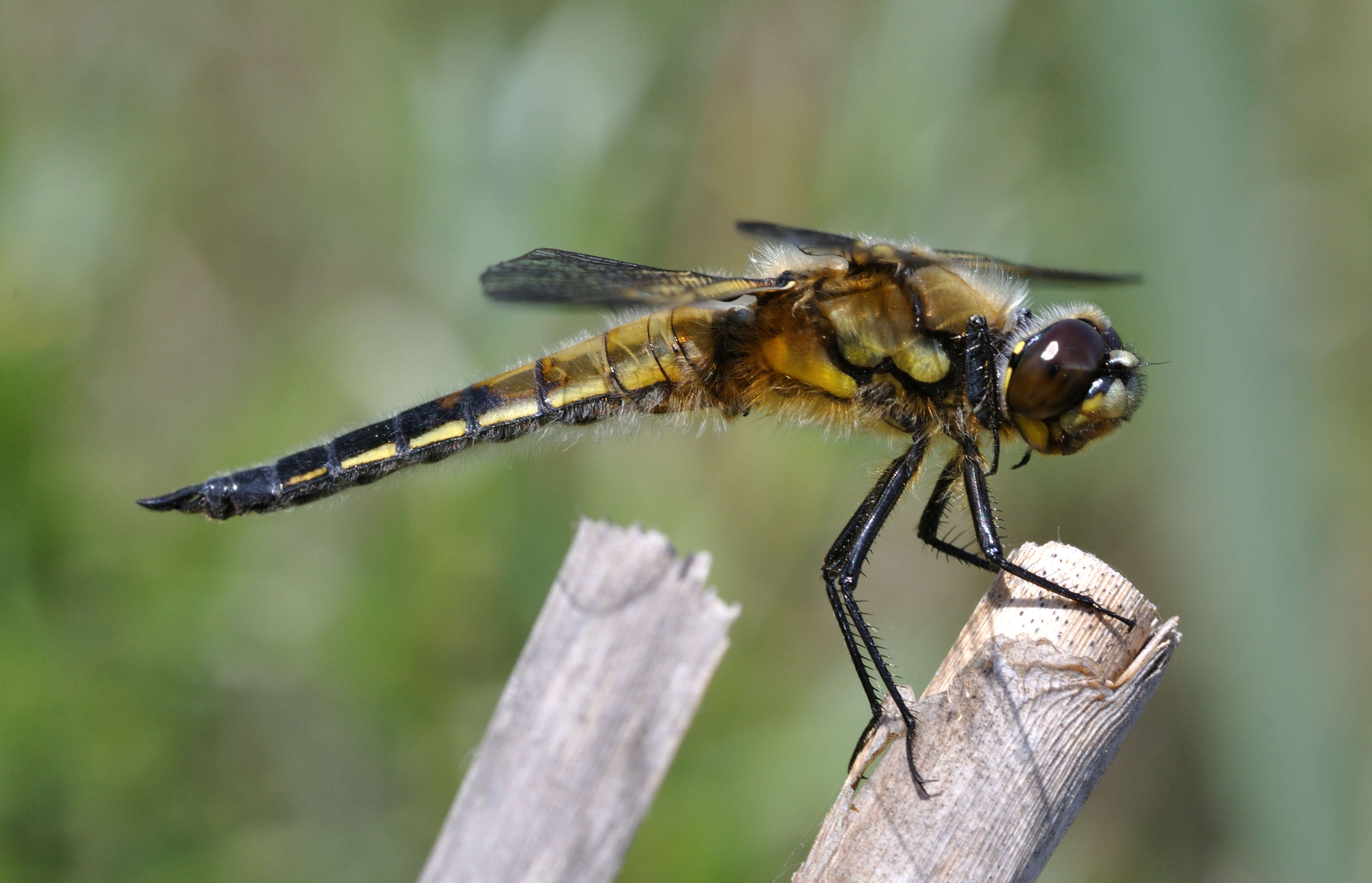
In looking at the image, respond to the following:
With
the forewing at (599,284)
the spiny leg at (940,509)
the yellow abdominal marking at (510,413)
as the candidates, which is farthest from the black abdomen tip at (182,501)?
the spiny leg at (940,509)

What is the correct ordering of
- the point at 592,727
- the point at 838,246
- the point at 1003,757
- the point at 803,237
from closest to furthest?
the point at 592,727 < the point at 1003,757 < the point at 803,237 < the point at 838,246

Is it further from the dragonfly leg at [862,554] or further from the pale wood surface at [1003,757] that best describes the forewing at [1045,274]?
the pale wood surface at [1003,757]

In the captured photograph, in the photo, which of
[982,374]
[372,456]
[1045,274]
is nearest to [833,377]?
[982,374]

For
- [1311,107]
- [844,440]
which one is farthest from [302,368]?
[1311,107]

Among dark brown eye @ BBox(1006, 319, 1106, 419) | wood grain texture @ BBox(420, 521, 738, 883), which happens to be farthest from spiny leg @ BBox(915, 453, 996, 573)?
wood grain texture @ BBox(420, 521, 738, 883)

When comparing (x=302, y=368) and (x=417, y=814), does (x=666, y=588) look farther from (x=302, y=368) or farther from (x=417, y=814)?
(x=302, y=368)

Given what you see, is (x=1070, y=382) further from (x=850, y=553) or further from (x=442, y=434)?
(x=442, y=434)
